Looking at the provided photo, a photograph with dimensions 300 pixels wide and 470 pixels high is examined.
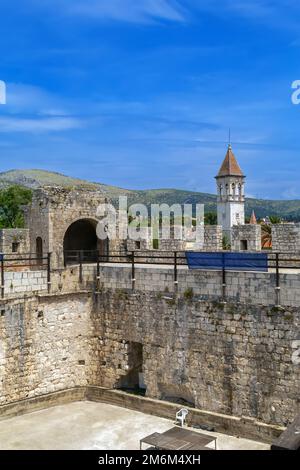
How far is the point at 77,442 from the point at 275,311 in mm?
5322

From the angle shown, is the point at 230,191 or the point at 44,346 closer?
the point at 44,346

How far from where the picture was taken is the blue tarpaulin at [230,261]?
1170 centimetres

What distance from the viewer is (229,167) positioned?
7300cm

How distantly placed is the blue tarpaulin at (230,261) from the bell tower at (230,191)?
2418 inches

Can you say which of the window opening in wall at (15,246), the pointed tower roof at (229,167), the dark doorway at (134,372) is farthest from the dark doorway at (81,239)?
the pointed tower roof at (229,167)

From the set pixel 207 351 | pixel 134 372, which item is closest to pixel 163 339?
pixel 207 351

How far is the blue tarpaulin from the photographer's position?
38.4 feet

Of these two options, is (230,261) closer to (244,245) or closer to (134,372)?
(134,372)

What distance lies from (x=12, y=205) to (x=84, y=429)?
1687 inches

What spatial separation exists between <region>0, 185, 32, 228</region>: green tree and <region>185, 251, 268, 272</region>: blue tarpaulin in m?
41.4

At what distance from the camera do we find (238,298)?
11797 mm

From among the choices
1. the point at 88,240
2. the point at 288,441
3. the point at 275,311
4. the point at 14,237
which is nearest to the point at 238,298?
the point at 275,311

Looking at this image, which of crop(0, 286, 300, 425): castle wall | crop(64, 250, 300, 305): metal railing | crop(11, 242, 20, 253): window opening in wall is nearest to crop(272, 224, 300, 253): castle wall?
crop(64, 250, 300, 305): metal railing

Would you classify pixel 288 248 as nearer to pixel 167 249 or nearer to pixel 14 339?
pixel 167 249
